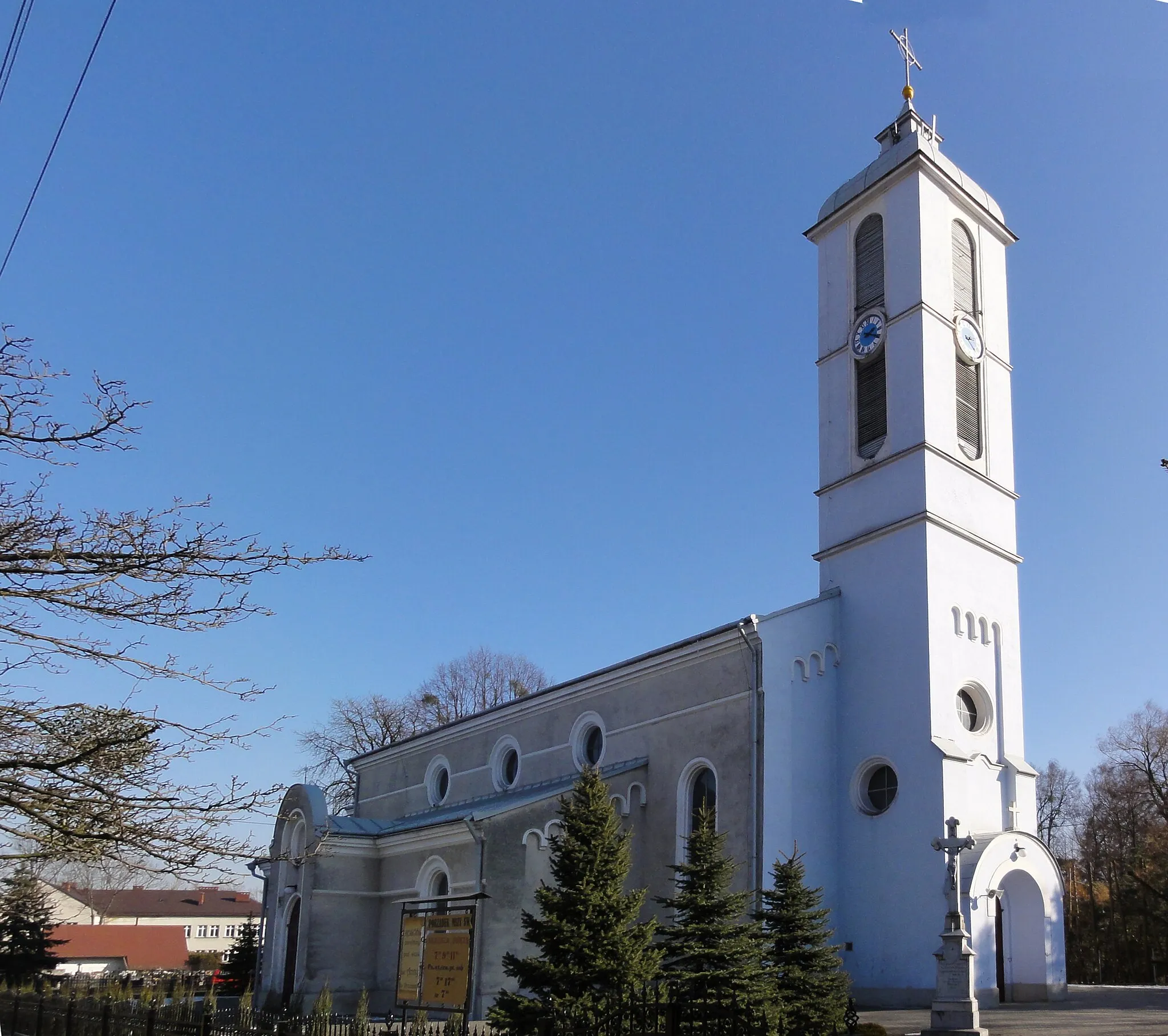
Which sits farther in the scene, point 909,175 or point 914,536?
point 909,175

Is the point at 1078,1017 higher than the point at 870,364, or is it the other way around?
the point at 870,364

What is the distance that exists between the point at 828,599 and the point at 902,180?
34.4 feet

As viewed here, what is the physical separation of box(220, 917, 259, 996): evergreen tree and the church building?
908 cm

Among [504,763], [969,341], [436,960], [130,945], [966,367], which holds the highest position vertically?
[969,341]

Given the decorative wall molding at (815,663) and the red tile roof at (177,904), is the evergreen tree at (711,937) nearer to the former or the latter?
the decorative wall molding at (815,663)

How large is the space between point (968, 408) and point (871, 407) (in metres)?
2.31

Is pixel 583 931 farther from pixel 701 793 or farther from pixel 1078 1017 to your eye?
pixel 1078 1017

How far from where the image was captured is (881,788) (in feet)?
73.2

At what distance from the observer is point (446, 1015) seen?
2098cm

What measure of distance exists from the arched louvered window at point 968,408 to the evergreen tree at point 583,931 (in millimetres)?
13277

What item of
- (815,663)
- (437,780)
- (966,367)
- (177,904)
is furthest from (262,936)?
(177,904)

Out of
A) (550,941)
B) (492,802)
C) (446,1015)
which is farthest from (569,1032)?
(492,802)

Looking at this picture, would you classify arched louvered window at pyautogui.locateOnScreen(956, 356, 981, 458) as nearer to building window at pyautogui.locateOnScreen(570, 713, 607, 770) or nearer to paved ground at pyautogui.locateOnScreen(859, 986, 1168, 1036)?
building window at pyautogui.locateOnScreen(570, 713, 607, 770)

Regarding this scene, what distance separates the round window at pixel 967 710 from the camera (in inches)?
899
